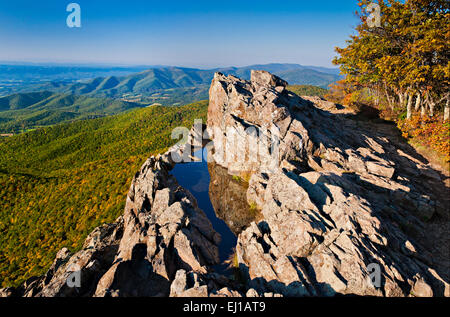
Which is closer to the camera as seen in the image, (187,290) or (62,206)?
(187,290)

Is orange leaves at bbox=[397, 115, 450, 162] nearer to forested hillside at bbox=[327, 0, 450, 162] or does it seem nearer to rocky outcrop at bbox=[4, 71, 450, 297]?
forested hillside at bbox=[327, 0, 450, 162]

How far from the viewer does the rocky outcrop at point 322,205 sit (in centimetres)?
1095

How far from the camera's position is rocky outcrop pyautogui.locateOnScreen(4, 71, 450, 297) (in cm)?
1085

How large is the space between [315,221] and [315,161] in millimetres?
10398

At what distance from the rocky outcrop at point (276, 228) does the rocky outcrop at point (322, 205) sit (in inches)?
3.0

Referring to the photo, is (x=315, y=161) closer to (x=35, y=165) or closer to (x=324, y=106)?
(x=324, y=106)

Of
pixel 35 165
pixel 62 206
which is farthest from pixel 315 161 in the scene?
pixel 35 165

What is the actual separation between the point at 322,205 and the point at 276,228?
4.31 m

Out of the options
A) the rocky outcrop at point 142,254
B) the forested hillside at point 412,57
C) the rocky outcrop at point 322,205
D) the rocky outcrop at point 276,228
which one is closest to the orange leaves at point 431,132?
the forested hillside at point 412,57

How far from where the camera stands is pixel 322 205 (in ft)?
50.0

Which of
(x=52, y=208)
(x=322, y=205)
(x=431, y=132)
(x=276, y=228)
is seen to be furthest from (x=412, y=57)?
(x=52, y=208)

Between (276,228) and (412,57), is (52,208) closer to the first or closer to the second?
(276,228)

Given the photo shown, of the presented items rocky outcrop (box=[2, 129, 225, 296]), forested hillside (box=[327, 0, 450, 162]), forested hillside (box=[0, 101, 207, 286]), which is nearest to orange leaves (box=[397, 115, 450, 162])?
forested hillside (box=[327, 0, 450, 162])
